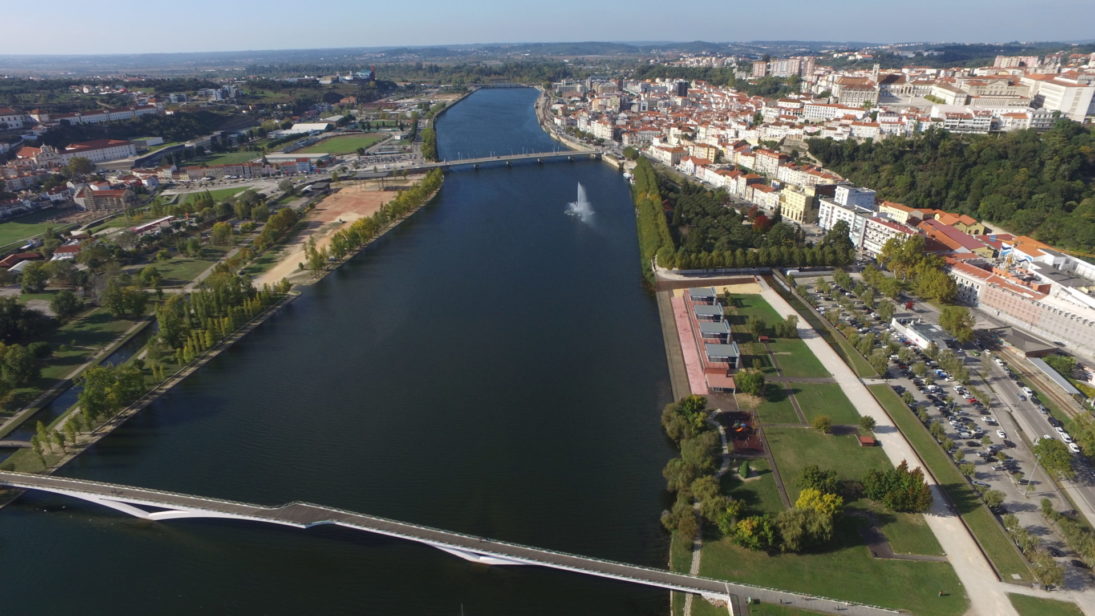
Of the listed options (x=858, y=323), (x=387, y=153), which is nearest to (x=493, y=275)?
(x=858, y=323)

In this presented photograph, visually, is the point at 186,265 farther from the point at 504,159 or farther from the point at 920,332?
the point at 920,332

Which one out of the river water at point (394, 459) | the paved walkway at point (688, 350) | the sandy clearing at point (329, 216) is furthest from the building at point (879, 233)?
the sandy clearing at point (329, 216)

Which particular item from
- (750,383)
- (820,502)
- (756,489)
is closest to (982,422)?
(750,383)

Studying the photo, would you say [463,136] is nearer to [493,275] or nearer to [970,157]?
[493,275]

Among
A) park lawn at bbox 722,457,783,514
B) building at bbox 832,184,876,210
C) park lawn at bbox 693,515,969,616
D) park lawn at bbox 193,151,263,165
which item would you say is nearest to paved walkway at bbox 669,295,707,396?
park lawn at bbox 722,457,783,514

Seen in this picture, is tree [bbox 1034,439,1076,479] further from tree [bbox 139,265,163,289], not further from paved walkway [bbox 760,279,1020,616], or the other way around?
tree [bbox 139,265,163,289]

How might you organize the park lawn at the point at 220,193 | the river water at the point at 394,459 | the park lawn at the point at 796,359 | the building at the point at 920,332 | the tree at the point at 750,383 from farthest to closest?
the park lawn at the point at 220,193 < the building at the point at 920,332 < the park lawn at the point at 796,359 < the tree at the point at 750,383 < the river water at the point at 394,459

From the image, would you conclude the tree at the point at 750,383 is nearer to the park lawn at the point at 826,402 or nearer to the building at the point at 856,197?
the park lawn at the point at 826,402
